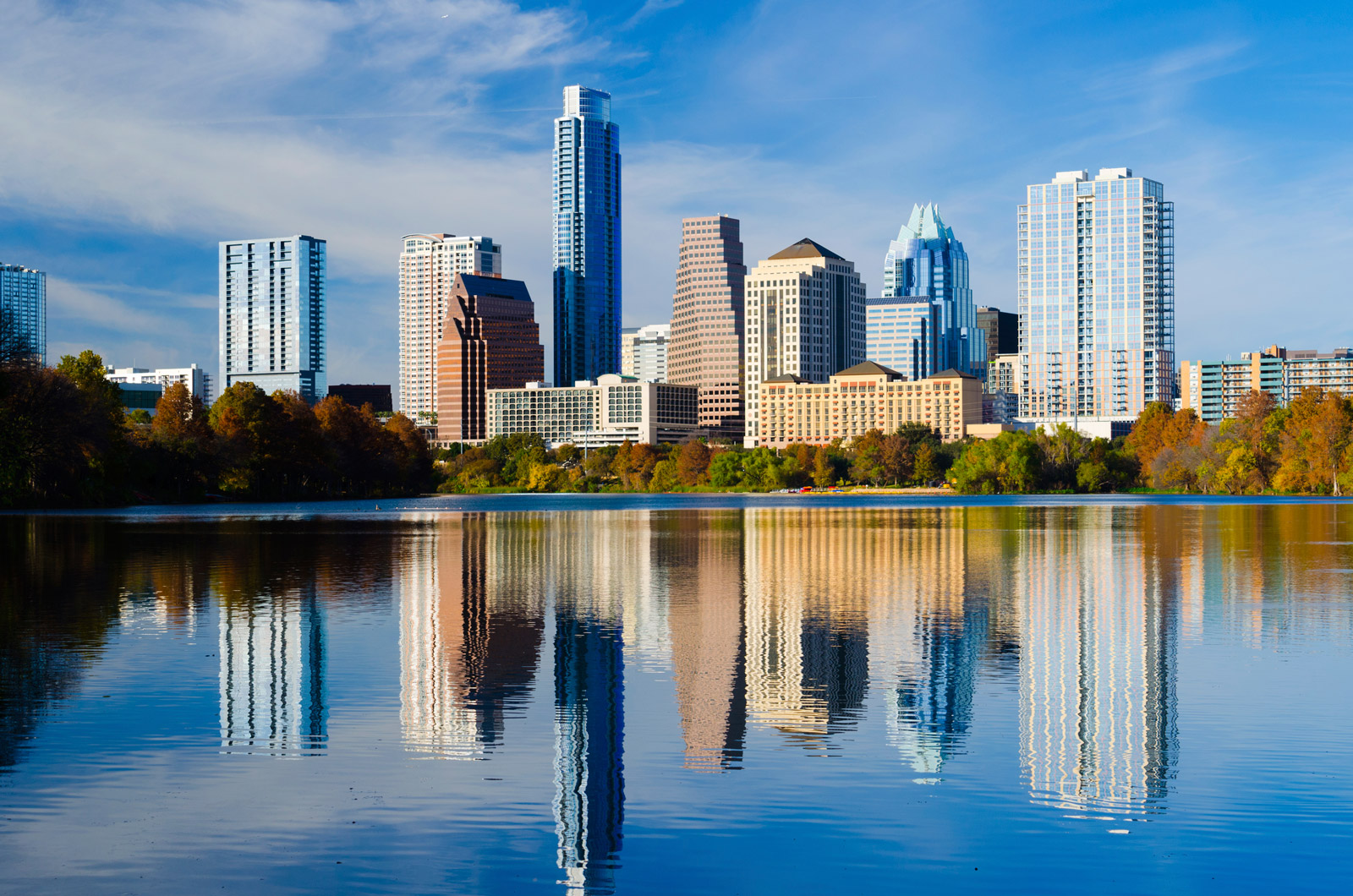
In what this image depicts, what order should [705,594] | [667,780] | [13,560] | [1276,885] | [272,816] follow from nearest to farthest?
1. [1276,885]
2. [272,816]
3. [667,780]
4. [705,594]
5. [13,560]

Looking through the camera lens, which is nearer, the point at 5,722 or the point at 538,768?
the point at 538,768

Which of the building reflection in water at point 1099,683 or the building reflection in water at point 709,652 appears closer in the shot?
the building reflection in water at point 1099,683

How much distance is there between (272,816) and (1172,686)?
15.4 m

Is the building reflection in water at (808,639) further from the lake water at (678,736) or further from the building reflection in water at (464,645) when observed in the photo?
the building reflection in water at (464,645)

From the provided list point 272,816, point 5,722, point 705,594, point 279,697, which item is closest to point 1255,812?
point 272,816

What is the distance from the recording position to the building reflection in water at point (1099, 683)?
51.3 feet

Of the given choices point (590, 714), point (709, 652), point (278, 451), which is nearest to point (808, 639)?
point (709, 652)

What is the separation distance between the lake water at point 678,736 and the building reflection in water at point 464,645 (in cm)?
13

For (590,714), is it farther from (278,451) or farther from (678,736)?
(278,451)

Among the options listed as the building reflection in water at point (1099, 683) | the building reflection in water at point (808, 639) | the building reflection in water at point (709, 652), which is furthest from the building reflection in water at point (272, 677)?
the building reflection in water at point (1099, 683)

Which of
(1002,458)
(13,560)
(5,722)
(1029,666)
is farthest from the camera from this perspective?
(1002,458)

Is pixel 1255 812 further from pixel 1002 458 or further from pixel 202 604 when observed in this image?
pixel 1002 458

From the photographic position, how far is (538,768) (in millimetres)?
16172

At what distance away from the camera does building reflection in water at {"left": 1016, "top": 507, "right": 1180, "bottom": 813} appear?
15.6 meters
